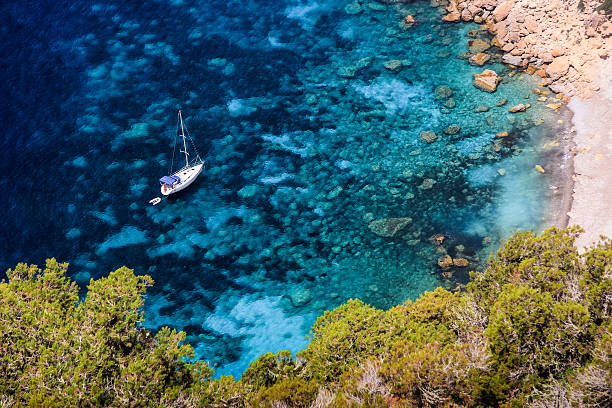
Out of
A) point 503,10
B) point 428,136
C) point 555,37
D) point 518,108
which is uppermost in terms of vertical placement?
point 503,10

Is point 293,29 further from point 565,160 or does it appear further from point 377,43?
point 565,160

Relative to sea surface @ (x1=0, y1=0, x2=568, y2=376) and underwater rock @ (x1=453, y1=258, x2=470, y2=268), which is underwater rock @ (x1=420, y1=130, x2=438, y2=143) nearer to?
sea surface @ (x1=0, y1=0, x2=568, y2=376)

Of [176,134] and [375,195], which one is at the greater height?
[176,134]

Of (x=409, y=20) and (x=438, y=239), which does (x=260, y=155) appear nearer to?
(x=438, y=239)

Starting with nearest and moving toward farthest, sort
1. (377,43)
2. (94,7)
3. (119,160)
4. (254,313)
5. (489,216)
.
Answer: (254,313)
(489,216)
(119,160)
(377,43)
(94,7)

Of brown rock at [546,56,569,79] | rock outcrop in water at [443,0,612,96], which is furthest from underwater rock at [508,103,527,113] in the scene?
brown rock at [546,56,569,79]

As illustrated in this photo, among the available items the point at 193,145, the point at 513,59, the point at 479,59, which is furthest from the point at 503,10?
the point at 193,145

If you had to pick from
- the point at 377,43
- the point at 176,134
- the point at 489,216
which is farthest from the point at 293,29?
the point at 489,216

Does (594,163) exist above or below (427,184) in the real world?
above
